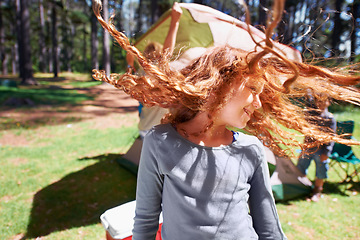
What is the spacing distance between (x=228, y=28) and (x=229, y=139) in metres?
2.15

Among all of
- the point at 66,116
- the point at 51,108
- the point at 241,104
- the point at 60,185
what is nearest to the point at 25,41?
the point at 51,108

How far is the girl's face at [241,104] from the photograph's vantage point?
3.71 ft

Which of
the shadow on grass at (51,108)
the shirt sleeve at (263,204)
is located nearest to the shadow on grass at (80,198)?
the shirt sleeve at (263,204)

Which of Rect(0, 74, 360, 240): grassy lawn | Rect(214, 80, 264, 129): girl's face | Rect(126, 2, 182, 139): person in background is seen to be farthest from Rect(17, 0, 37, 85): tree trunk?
Rect(214, 80, 264, 129): girl's face

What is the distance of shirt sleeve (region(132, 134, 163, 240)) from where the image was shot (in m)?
1.16

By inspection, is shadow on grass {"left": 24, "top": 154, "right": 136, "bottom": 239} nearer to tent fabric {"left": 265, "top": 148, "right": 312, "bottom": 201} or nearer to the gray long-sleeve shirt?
tent fabric {"left": 265, "top": 148, "right": 312, "bottom": 201}

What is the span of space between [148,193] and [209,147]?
15.1 inches

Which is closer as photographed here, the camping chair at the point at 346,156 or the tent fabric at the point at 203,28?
the tent fabric at the point at 203,28

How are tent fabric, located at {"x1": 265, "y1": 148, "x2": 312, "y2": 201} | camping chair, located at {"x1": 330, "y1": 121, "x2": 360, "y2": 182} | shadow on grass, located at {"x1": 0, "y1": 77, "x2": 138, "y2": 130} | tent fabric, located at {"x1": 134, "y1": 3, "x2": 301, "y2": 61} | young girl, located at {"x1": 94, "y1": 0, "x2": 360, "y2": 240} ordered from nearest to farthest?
1. young girl, located at {"x1": 94, "y1": 0, "x2": 360, "y2": 240}
2. tent fabric, located at {"x1": 134, "y1": 3, "x2": 301, "y2": 61}
3. tent fabric, located at {"x1": 265, "y1": 148, "x2": 312, "y2": 201}
4. camping chair, located at {"x1": 330, "y1": 121, "x2": 360, "y2": 182}
5. shadow on grass, located at {"x1": 0, "y1": 77, "x2": 138, "y2": 130}

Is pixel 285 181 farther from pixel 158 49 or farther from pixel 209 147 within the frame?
pixel 209 147

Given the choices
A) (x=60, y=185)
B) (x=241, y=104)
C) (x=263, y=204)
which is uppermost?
(x=241, y=104)

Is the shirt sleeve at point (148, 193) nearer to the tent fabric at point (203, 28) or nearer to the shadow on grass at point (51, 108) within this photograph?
the tent fabric at point (203, 28)

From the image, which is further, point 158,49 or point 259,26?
point 158,49

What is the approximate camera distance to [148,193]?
119 cm
